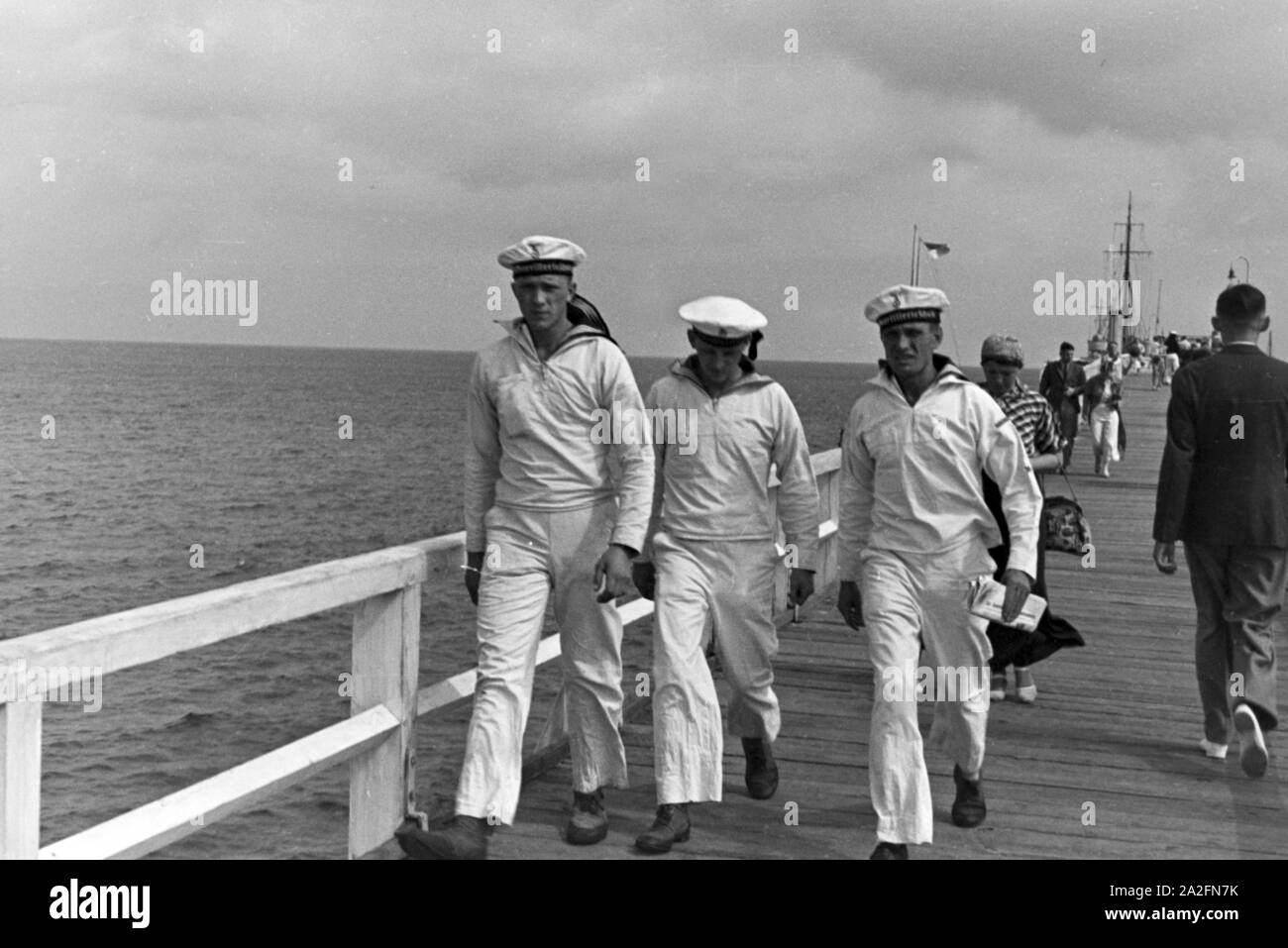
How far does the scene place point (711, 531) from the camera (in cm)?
523

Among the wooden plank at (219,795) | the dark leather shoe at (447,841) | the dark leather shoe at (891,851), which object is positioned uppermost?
the wooden plank at (219,795)

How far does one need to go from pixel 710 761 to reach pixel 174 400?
4344 inches

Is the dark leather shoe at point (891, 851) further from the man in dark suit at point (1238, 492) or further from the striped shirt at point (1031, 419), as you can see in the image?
the striped shirt at point (1031, 419)

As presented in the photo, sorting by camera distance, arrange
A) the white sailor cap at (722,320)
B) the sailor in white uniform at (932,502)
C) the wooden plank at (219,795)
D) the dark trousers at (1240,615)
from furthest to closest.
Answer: the dark trousers at (1240,615) < the white sailor cap at (722,320) < the sailor in white uniform at (932,502) < the wooden plank at (219,795)

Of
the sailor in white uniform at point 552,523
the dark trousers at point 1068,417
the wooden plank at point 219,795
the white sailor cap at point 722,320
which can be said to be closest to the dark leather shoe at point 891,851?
the sailor in white uniform at point 552,523

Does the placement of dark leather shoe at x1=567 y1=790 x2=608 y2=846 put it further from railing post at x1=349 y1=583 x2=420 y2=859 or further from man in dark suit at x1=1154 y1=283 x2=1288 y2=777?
man in dark suit at x1=1154 y1=283 x2=1288 y2=777

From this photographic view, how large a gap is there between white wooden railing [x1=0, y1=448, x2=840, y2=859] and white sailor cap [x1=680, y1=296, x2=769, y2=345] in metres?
1.16

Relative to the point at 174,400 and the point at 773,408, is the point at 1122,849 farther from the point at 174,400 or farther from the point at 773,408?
the point at 174,400

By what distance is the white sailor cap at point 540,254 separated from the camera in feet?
16.3

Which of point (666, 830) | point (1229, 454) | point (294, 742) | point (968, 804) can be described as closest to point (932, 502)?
point (968, 804)

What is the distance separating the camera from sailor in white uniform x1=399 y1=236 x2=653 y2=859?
193 inches

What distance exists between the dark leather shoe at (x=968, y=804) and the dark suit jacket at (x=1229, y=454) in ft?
4.52

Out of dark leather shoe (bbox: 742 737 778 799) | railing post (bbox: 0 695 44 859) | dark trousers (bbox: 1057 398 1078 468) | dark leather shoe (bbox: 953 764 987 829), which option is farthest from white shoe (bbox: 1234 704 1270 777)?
dark trousers (bbox: 1057 398 1078 468)

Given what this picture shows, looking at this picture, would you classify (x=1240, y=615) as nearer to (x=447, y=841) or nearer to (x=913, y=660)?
(x=913, y=660)
